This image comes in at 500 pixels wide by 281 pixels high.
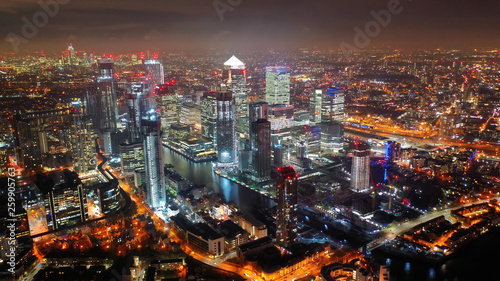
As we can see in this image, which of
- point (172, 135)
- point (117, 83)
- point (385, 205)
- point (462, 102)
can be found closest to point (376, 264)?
point (385, 205)

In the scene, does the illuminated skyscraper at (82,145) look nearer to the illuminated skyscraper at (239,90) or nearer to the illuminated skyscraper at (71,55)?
the illuminated skyscraper at (71,55)

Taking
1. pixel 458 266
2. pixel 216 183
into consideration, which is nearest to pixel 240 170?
pixel 216 183

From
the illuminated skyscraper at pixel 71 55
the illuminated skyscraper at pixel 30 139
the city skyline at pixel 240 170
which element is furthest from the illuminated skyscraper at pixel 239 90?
the illuminated skyscraper at pixel 30 139

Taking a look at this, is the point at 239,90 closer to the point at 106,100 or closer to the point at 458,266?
the point at 106,100

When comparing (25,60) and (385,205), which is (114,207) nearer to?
(25,60)

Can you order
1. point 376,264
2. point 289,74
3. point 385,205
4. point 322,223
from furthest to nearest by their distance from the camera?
point 289,74, point 385,205, point 322,223, point 376,264

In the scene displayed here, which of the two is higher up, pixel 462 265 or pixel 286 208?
pixel 286 208

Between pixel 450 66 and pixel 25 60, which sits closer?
pixel 25 60
